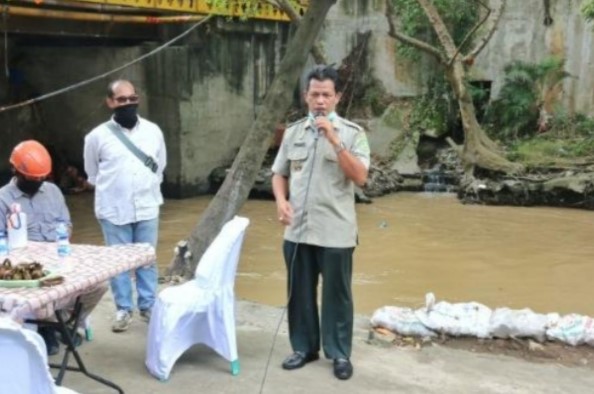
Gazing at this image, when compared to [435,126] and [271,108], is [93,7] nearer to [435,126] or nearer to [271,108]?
[271,108]

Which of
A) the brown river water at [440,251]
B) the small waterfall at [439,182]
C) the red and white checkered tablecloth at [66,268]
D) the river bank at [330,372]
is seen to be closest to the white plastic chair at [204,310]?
the river bank at [330,372]

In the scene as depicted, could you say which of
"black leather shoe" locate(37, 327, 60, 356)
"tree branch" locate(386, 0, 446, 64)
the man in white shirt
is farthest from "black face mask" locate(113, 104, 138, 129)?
"tree branch" locate(386, 0, 446, 64)

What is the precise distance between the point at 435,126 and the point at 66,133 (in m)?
8.33

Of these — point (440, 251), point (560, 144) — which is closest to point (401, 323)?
→ point (440, 251)

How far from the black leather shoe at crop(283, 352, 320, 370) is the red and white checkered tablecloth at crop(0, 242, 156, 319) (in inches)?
39.5

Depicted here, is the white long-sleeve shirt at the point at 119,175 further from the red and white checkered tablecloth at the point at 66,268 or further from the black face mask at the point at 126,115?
the red and white checkered tablecloth at the point at 66,268

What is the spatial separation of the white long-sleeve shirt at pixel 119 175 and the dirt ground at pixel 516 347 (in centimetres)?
181

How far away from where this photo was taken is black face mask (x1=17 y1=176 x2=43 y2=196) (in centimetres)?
424

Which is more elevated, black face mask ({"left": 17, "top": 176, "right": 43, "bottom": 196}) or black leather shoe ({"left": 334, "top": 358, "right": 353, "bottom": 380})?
black face mask ({"left": 17, "top": 176, "right": 43, "bottom": 196})

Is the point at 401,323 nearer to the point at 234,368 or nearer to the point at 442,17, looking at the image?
the point at 234,368

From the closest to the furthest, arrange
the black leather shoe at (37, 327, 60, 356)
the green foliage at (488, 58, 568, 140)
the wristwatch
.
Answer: the wristwatch → the black leather shoe at (37, 327, 60, 356) → the green foliage at (488, 58, 568, 140)

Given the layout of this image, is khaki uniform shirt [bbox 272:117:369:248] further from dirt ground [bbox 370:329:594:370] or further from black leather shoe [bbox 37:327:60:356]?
black leather shoe [bbox 37:327:60:356]

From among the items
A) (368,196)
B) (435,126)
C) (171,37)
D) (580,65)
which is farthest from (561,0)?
(171,37)

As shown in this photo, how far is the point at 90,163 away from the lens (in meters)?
4.97
